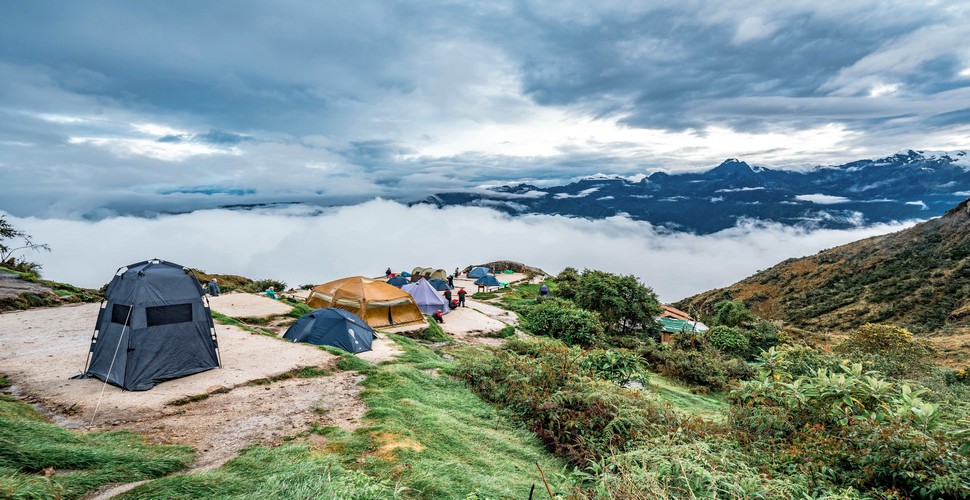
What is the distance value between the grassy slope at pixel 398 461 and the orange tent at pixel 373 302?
33.0 ft

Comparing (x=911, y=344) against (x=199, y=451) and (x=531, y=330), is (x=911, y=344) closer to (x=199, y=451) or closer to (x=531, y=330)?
(x=531, y=330)

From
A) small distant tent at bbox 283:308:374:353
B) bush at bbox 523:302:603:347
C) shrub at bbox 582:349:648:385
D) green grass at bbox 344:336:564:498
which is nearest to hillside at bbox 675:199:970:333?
bush at bbox 523:302:603:347

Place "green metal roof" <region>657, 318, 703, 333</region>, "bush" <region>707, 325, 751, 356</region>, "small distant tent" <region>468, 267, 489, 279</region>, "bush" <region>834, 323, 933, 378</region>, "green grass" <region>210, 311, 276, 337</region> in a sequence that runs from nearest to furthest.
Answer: "green grass" <region>210, 311, 276, 337</region>, "bush" <region>834, 323, 933, 378</region>, "bush" <region>707, 325, 751, 356</region>, "green metal roof" <region>657, 318, 703, 333</region>, "small distant tent" <region>468, 267, 489, 279</region>

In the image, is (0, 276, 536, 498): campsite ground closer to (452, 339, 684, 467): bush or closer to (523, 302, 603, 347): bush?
(452, 339, 684, 467): bush

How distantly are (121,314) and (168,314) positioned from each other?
0.86 meters

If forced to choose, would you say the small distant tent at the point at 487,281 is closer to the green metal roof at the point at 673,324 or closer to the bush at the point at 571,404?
the green metal roof at the point at 673,324

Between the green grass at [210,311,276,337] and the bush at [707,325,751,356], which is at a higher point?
the green grass at [210,311,276,337]

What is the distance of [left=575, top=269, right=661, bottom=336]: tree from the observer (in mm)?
26219

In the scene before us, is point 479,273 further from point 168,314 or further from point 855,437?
point 855,437

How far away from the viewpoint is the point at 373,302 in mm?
19578

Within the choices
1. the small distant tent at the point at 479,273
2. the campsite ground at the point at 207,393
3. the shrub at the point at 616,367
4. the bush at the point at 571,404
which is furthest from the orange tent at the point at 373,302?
the small distant tent at the point at 479,273

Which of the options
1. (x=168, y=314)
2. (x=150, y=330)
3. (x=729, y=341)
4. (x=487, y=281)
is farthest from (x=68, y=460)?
(x=487, y=281)

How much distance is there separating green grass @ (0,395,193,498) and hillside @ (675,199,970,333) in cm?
4338

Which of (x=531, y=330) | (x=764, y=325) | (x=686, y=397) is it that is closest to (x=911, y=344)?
(x=764, y=325)
